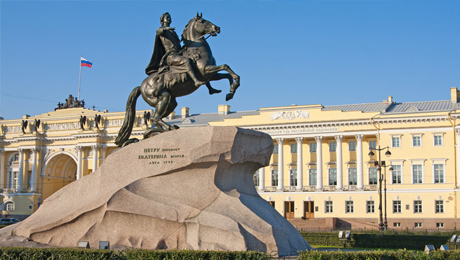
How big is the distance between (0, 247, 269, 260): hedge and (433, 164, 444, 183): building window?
169 feet

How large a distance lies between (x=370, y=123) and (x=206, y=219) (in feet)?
168

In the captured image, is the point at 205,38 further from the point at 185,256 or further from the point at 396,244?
the point at 396,244

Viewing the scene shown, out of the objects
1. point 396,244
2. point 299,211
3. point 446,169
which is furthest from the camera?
point 299,211

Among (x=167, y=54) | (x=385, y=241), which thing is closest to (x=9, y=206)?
(x=385, y=241)

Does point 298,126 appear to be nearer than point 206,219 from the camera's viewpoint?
No

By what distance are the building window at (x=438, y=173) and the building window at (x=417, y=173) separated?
1373mm

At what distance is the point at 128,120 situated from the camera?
1611cm

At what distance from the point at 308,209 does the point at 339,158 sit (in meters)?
6.44

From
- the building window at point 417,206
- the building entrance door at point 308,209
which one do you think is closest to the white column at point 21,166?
the building entrance door at point 308,209

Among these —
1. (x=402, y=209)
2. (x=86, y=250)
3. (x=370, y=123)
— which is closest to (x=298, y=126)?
(x=370, y=123)

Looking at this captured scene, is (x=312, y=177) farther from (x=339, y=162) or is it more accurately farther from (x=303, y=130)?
(x=303, y=130)

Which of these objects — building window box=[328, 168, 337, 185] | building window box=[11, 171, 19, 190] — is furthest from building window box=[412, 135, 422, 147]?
building window box=[11, 171, 19, 190]

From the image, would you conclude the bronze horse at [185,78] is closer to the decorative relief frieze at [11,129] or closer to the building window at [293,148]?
the building window at [293,148]

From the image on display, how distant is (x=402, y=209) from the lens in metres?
59.4
